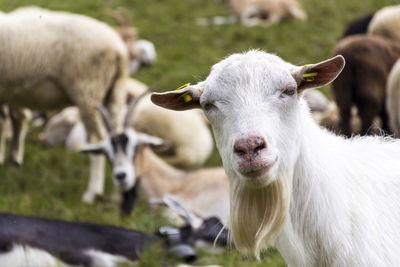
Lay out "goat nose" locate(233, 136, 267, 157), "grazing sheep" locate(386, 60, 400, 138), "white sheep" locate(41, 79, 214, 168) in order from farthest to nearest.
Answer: "white sheep" locate(41, 79, 214, 168)
"grazing sheep" locate(386, 60, 400, 138)
"goat nose" locate(233, 136, 267, 157)

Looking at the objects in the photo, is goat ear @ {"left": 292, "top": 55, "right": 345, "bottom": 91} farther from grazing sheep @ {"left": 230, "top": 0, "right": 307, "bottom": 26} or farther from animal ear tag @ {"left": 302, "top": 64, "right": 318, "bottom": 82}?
grazing sheep @ {"left": 230, "top": 0, "right": 307, "bottom": 26}

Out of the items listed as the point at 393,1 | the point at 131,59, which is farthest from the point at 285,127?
the point at 393,1

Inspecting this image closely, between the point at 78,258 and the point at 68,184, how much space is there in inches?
160

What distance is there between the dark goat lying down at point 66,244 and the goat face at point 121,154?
8.99 feet

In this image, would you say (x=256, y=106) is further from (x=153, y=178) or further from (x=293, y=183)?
(x=153, y=178)

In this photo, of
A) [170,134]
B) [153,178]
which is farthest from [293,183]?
[170,134]

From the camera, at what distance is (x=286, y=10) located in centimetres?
1730

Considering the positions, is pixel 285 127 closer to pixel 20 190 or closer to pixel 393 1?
pixel 20 190

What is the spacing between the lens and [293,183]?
373 cm

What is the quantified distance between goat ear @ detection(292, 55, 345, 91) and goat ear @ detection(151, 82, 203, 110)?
47 cm

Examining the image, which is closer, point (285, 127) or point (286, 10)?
point (285, 127)

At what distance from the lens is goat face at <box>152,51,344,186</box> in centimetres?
335

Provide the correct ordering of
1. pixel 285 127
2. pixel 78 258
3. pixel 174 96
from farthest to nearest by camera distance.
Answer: pixel 78 258 → pixel 174 96 → pixel 285 127

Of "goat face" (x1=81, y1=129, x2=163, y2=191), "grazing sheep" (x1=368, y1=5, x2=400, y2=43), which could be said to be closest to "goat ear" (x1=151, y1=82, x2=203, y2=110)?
"goat face" (x1=81, y1=129, x2=163, y2=191)
